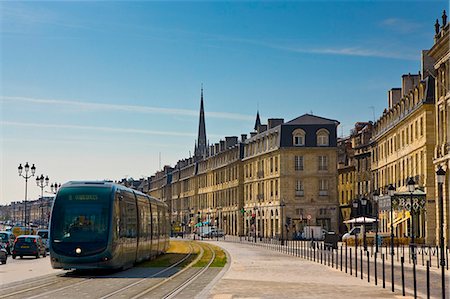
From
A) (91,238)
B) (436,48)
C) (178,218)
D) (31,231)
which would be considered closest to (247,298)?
(91,238)

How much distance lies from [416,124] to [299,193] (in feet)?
118

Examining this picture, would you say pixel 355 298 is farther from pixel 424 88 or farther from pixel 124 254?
pixel 424 88

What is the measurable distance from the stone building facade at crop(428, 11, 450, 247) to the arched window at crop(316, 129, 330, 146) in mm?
46600

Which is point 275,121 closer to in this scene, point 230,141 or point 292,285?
point 230,141

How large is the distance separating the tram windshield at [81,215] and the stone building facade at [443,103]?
30.0 meters

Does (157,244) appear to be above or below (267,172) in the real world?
below

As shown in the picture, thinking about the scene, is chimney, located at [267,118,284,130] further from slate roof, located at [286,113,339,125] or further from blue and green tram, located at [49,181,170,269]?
blue and green tram, located at [49,181,170,269]

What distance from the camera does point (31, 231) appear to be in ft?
280

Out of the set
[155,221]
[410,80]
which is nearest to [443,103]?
[155,221]

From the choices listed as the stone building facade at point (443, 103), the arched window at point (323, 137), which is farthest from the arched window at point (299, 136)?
the stone building facade at point (443, 103)

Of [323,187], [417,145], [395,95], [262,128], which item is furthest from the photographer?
[262,128]

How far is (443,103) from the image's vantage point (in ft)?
186

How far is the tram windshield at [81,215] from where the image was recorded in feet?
102

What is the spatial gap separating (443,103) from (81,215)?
1329 inches
